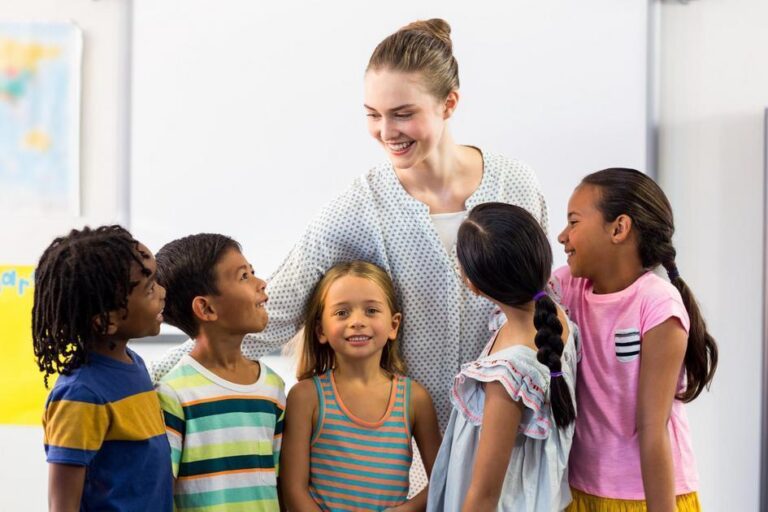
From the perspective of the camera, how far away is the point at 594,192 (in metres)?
1.51

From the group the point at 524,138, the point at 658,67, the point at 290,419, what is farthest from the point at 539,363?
the point at 658,67

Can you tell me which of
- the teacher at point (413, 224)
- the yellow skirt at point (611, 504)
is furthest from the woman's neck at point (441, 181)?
the yellow skirt at point (611, 504)

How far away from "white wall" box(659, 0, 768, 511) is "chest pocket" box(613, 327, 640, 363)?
4.32 feet

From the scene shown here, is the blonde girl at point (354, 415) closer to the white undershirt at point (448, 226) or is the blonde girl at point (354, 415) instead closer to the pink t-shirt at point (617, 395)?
the white undershirt at point (448, 226)

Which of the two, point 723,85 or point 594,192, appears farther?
point 723,85

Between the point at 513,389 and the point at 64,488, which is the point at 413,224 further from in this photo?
the point at 64,488

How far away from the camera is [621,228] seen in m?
1.46

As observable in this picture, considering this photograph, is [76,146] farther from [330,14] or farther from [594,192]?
[594,192]

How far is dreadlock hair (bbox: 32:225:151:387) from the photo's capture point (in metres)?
1.24

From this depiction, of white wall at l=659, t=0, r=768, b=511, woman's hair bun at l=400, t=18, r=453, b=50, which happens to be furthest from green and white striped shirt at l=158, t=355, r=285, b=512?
white wall at l=659, t=0, r=768, b=511

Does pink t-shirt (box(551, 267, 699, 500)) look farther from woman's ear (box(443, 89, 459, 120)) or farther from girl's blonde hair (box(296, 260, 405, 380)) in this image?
woman's ear (box(443, 89, 459, 120))

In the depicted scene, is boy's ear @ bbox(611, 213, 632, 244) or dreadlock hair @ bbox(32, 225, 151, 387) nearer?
dreadlock hair @ bbox(32, 225, 151, 387)

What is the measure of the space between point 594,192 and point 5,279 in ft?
6.53

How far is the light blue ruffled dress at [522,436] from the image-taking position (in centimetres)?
136
